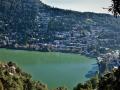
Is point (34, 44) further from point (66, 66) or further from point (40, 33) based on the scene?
point (66, 66)

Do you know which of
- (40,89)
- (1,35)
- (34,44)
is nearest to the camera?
(40,89)

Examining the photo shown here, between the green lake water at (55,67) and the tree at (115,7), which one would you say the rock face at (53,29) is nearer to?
the green lake water at (55,67)

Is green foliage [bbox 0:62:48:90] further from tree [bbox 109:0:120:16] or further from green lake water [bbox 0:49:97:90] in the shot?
tree [bbox 109:0:120:16]

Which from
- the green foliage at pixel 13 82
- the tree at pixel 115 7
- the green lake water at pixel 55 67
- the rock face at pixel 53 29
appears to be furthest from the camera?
the rock face at pixel 53 29

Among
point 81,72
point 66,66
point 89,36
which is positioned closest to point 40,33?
point 89,36

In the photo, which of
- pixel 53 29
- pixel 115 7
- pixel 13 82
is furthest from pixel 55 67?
pixel 115 7

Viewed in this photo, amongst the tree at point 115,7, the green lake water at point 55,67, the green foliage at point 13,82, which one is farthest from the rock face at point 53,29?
the tree at point 115,7
